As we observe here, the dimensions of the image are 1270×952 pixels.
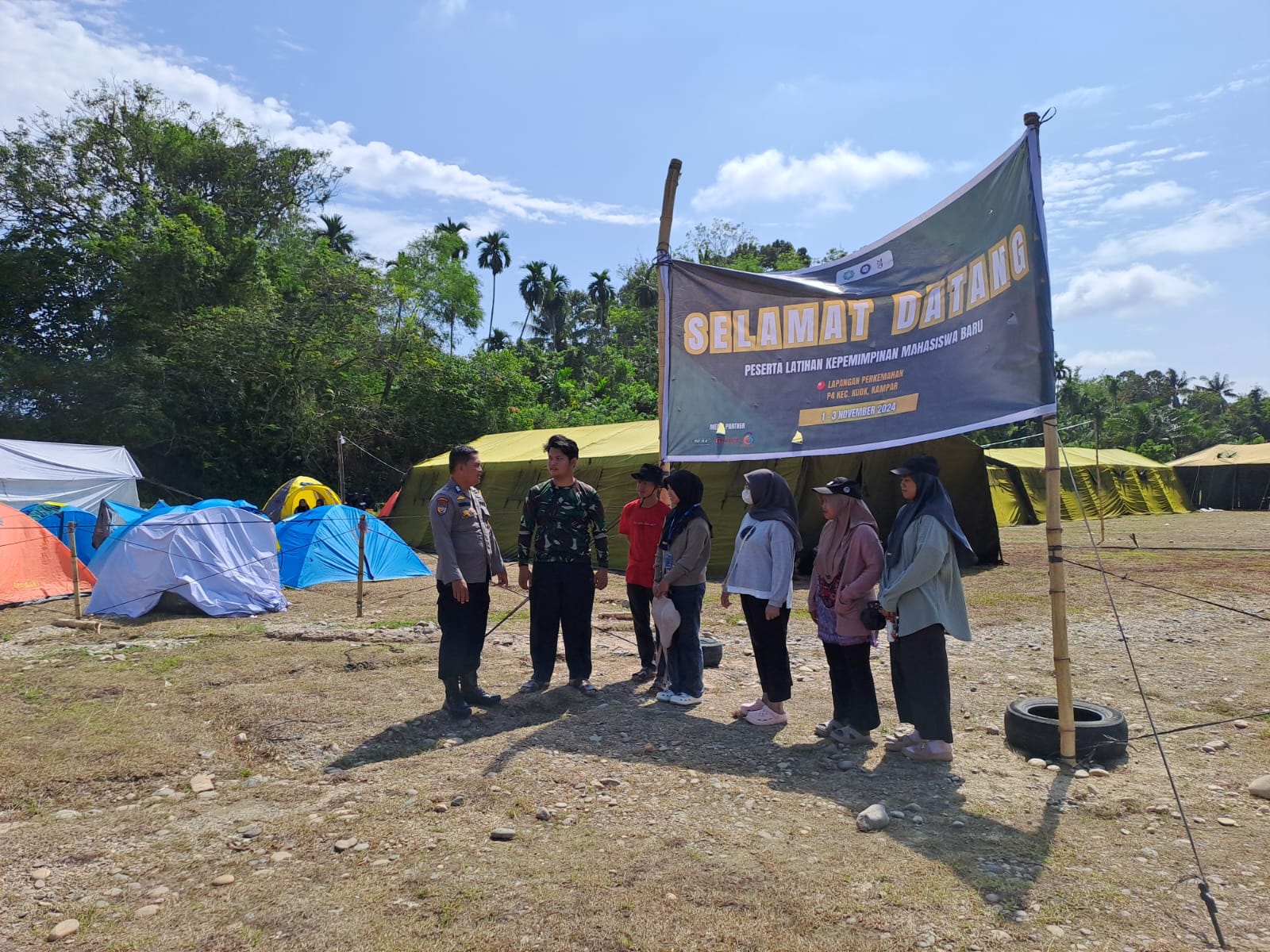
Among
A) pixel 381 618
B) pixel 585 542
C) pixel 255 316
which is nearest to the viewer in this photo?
pixel 585 542

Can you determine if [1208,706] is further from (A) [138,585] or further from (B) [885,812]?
(A) [138,585]

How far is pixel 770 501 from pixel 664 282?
6.79ft

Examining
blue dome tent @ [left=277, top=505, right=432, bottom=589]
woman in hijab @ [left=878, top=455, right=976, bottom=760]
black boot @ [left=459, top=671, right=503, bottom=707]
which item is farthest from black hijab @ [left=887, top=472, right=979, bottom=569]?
blue dome tent @ [left=277, top=505, right=432, bottom=589]

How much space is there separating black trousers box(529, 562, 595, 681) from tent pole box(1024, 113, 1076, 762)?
2.87 m

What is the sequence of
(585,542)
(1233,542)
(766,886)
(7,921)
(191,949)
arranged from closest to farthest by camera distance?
(191,949) → (7,921) → (766,886) → (585,542) → (1233,542)

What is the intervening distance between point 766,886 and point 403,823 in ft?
5.22

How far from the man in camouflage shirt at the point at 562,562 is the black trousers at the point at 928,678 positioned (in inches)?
81.3

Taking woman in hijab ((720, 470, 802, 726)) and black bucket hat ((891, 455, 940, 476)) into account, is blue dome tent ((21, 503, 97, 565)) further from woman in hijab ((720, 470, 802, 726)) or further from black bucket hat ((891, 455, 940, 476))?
black bucket hat ((891, 455, 940, 476))

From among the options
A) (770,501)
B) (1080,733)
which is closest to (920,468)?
(770,501)

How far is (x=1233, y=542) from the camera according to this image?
16.1m

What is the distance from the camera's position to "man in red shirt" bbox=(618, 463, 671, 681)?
243 inches

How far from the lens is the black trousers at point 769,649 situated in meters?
4.95

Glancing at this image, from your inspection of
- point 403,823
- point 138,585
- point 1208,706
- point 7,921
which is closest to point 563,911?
point 403,823

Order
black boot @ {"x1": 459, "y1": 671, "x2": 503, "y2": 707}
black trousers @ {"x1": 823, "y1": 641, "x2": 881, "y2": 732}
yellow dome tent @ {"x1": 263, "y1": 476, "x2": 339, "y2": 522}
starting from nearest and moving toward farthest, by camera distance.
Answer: black trousers @ {"x1": 823, "y1": 641, "x2": 881, "y2": 732} < black boot @ {"x1": 459, "y1": 671, "x2": 503, "y2": 707} < yellow dome tent @ {"x1": 263, "y1": 476, "x2": 339, "y2": 522}
